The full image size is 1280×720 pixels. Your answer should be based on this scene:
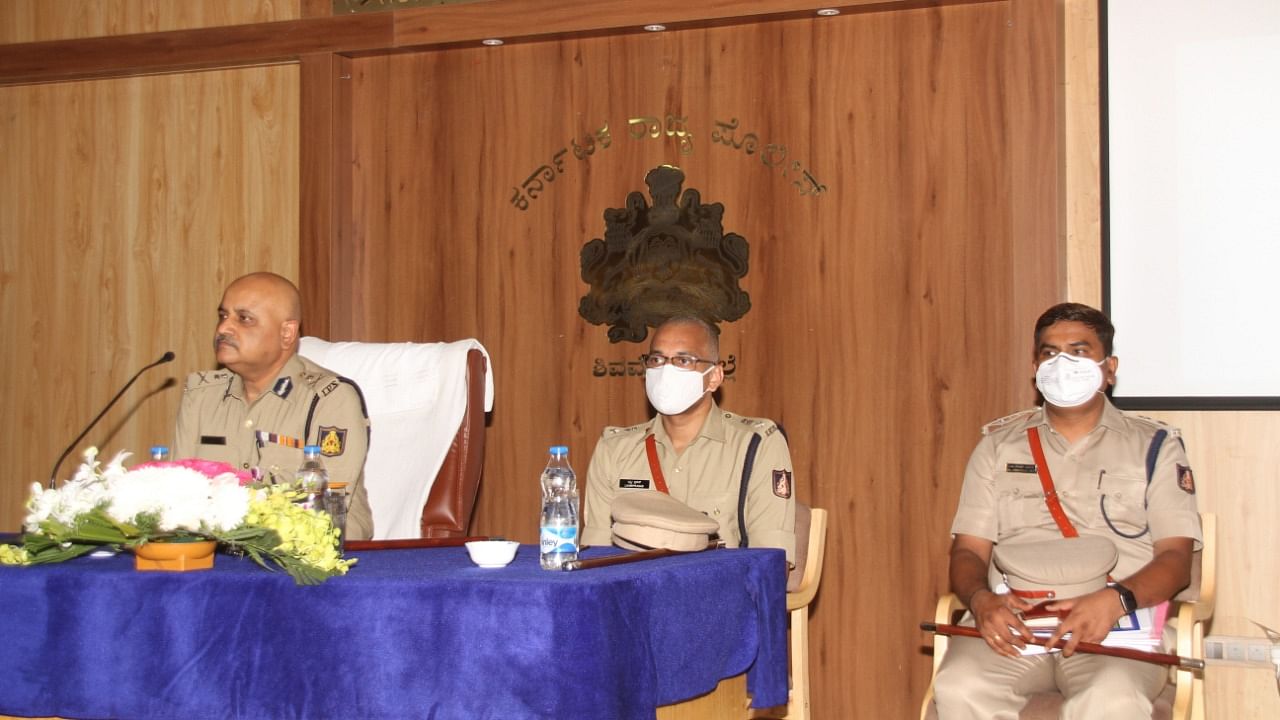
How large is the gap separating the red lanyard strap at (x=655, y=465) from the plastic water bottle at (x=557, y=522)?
0.87 m

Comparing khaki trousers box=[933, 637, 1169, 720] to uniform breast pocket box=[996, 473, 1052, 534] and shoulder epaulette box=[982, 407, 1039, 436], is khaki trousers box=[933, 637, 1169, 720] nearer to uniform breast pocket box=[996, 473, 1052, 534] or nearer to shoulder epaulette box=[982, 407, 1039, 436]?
uniform breast pocket box=[996, 473, 1052, 534]

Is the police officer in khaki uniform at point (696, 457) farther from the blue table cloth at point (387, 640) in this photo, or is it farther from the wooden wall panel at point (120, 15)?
the wooden wall panel at point (120, 15)

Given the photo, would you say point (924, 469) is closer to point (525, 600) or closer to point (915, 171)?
point (915, 171)

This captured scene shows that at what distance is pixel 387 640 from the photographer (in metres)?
2.30

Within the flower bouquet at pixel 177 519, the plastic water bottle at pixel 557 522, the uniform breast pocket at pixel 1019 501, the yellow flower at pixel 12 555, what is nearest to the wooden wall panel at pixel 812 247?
the uniform breast pocket at pixel 1019 501

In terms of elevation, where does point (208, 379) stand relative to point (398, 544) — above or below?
above

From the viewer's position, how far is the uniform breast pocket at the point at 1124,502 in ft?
11.2

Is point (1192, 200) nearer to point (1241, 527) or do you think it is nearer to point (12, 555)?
point (1241, 527)

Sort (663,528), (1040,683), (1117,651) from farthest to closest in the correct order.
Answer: (1040,683)
(1117,651)
(663,528)

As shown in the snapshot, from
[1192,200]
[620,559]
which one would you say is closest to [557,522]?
[620,559]

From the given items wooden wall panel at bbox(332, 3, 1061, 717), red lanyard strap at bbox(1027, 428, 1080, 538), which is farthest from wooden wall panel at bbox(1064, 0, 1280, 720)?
red lanyard strap at bbox(1027, 428, 1080, 538)

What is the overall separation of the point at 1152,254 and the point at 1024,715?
1.89 m

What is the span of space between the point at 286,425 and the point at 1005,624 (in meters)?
2.03

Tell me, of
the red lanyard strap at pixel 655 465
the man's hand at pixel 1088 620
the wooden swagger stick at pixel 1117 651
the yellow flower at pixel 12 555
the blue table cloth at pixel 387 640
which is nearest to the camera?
the blue table cloth at pixel 387 640
